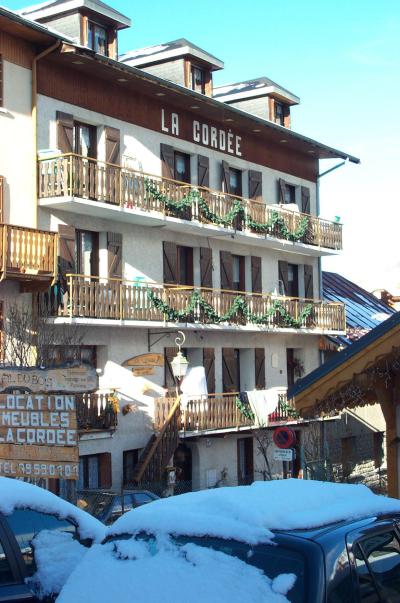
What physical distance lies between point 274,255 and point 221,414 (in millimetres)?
7135

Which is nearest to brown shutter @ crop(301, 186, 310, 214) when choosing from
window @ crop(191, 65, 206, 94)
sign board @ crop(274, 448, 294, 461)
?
window @ crop(191, 65, 206, 94)

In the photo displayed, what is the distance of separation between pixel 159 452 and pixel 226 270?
279 inches

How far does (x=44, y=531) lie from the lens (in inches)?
287

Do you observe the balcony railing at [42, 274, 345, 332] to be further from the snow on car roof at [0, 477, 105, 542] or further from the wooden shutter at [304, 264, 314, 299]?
the snow on car roof at [0, 477, 105, 542]

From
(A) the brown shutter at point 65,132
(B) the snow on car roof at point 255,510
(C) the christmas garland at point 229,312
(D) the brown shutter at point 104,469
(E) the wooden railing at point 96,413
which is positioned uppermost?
(A) the brown shutter at point 65,132

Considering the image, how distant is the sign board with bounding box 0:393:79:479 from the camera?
13.6 meters

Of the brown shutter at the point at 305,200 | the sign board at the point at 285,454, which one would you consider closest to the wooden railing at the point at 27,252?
the sign board at the point at 285,454

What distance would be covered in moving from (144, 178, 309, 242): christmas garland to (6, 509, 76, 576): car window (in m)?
19.1

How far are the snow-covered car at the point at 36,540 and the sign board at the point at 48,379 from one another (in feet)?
21.0

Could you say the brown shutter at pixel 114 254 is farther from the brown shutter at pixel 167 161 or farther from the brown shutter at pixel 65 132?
the brown shutter at pixel 167 161

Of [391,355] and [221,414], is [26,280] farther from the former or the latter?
[391,355]

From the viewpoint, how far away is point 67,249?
79.8 feet

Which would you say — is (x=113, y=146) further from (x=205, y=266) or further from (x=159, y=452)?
(x=159, y=452)

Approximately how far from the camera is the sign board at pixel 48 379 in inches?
549
